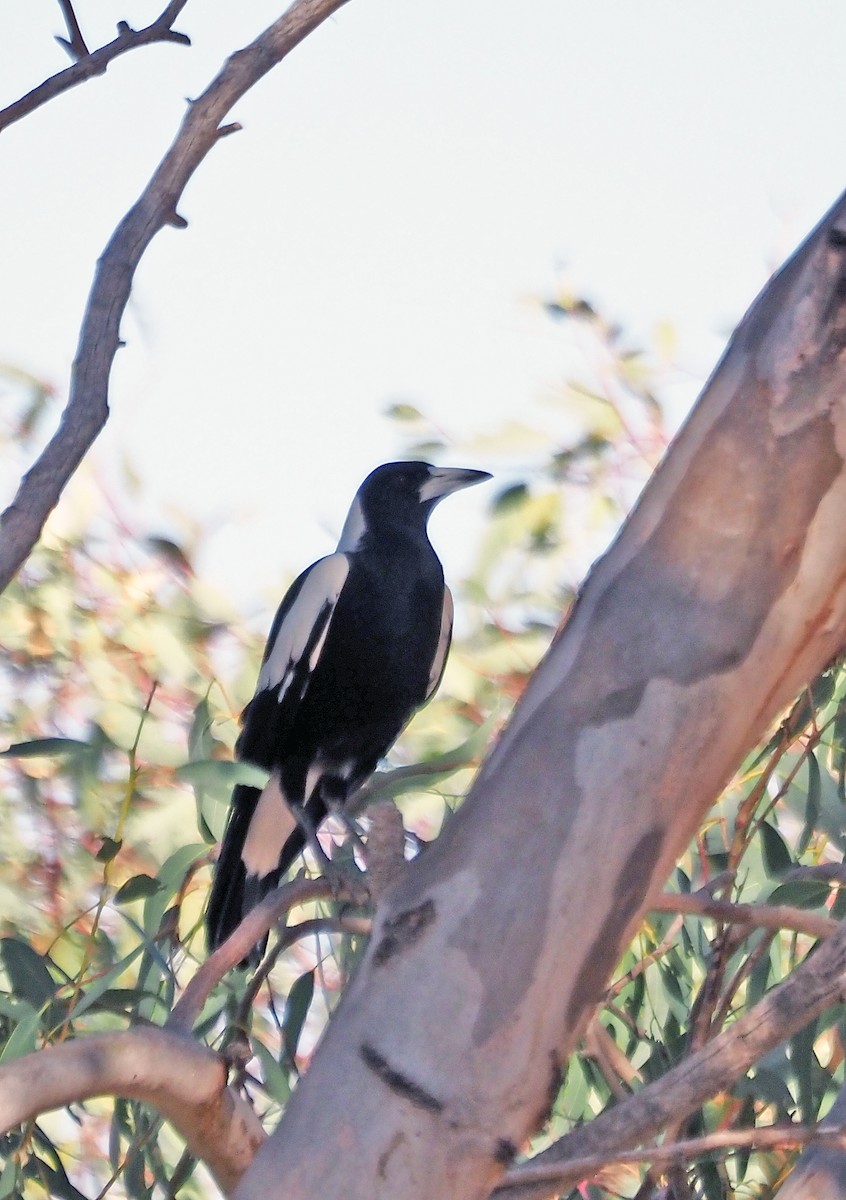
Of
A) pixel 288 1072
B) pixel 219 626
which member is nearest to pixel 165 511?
pixel 219 626

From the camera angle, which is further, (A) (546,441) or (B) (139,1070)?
(A) (546,441)

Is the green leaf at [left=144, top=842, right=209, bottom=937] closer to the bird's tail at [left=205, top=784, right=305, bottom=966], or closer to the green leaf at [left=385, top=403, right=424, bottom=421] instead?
the bird's tail at [left=205, top=784, right=305, bottom=966]

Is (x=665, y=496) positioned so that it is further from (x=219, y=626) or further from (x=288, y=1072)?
(x=219, y=626)

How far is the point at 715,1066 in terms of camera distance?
0.82 meters

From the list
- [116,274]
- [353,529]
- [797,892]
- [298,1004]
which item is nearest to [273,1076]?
[298,1004]

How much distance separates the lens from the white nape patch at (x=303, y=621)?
6.65 ft

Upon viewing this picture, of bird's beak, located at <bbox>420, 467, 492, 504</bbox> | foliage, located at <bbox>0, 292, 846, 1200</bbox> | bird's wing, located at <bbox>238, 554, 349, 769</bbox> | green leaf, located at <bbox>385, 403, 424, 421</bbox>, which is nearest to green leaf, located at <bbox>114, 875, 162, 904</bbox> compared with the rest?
foliage, located at <bbox>0, 292, 846, 1200</bbox>

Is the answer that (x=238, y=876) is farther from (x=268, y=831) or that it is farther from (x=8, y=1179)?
(x=8, y=1179)

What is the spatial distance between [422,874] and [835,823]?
821 millimetres

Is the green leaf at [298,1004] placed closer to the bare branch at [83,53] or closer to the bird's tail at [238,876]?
the bird's tail at [238,876]

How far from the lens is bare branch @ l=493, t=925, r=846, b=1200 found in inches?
32.0

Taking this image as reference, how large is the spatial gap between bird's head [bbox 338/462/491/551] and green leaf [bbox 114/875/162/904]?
125cm

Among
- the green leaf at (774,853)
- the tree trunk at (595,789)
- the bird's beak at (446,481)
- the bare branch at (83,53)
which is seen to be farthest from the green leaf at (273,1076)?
the bird's beak at (446,481)

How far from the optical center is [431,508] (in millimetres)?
2416
